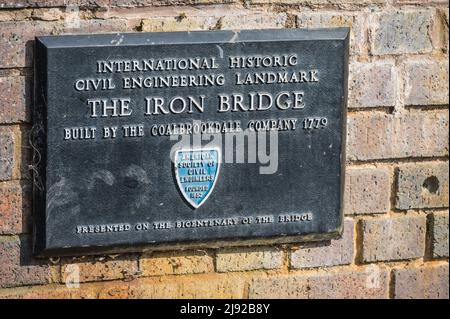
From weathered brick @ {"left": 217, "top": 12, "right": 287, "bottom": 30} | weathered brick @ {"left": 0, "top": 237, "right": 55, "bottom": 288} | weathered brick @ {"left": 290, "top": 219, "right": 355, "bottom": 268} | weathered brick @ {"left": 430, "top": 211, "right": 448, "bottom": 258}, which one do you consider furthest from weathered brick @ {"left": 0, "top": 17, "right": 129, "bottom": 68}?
weathered brick @ {"left": 430, "top": 211, "right": 448, "bottom": 258}

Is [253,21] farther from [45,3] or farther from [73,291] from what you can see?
[73,291]

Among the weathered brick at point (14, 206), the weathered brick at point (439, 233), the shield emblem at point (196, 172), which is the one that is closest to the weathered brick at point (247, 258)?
the shield emblem at point (196, 172)

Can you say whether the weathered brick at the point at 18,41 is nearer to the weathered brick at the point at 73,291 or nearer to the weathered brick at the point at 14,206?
the weathered brick at the point at 14,206

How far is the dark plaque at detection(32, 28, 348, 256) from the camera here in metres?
4.23

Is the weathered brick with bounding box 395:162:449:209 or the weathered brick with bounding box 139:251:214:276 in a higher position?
the weathered brick with bounding box 395:162:449:209

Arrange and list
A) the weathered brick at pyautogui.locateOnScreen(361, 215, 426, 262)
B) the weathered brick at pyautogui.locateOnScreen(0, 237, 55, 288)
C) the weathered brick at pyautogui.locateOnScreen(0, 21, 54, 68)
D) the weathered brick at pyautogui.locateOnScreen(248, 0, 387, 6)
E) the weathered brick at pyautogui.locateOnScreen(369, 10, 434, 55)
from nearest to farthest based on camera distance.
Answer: the weathered brick at pyautogui.locateOnScreen(0, 21, 54, 68)
the weathered brick at pyautogui.locateOnScreen(0, 237, 55, 288)
the weathered brick at pyautogui.locateOnScreen(248, 0, 387, 6)
the weathered brick at pyautogui.locateOnScreen(369, 10, 434, 55)
the weathered brick at pyautogui.locateOnScreen(361, 215, 426, 262)

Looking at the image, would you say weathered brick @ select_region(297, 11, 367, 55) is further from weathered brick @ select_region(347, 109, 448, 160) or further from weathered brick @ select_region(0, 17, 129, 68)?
weathered brick @ select_region(0, 17, 129, 68)

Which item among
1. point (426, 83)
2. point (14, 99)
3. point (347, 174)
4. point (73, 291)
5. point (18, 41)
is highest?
point (18, 41)

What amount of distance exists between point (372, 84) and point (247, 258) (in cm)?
93

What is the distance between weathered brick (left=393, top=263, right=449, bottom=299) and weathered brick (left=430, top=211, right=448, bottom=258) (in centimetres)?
8

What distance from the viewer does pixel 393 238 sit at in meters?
4.70

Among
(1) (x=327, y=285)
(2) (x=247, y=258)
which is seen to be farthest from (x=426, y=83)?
(2) (x=247, y=258)

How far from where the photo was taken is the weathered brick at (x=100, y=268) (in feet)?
14.4

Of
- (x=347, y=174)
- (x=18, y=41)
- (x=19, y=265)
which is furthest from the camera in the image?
(x=347, y=174)
